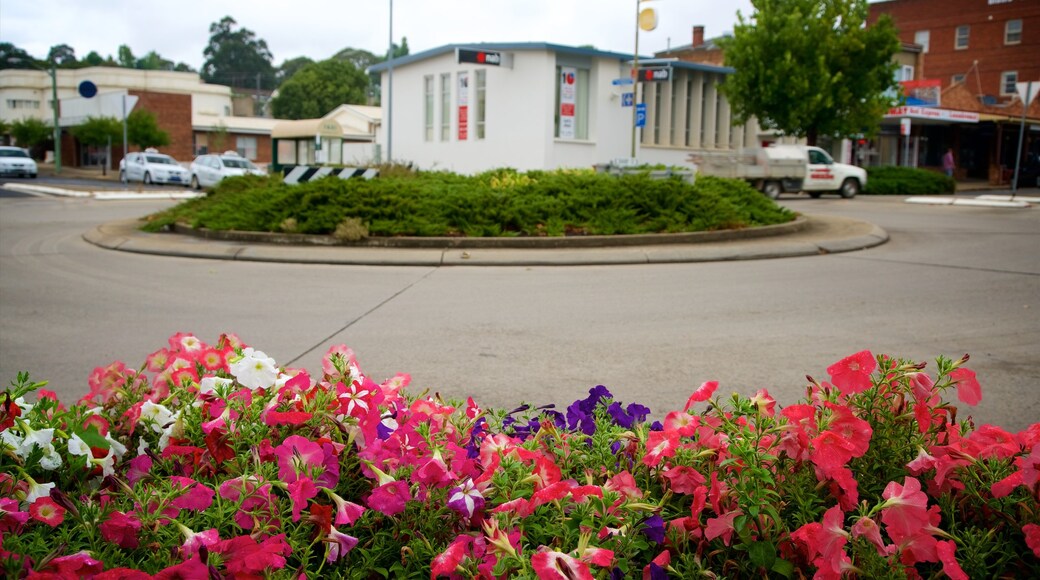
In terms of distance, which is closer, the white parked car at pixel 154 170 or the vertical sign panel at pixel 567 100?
the vertical sign panel at pixel 567 100

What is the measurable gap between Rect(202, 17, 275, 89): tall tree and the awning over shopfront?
409 feet

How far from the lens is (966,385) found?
7.50 feet

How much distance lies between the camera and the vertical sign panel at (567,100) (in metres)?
28.9

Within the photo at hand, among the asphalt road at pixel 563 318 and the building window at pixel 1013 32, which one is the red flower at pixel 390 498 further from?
the building window at pixel 1013 32

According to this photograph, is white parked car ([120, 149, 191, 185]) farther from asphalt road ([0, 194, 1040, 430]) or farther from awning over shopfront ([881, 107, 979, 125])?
awning over shopfront ([881, 107, 979, 125])

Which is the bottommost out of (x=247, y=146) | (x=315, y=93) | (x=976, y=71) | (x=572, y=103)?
(x=572, y=103)

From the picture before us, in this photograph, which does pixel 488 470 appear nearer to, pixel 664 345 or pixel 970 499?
pixel 970 499

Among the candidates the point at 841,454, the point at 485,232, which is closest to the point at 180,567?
the point at 841,454

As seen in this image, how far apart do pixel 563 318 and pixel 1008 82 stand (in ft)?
208

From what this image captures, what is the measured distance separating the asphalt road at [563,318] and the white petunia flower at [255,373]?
328cm

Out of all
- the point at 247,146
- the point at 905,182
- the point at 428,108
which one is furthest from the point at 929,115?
the point at 247,146

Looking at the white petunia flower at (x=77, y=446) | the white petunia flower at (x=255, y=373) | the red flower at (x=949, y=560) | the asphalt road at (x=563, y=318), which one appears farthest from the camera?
the asphalt road at (x=563, y=318)

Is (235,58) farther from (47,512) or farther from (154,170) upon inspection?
(47,512)

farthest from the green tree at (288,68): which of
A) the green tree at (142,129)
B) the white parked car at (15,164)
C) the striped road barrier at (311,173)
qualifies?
the striped road barrier at (311,173)
